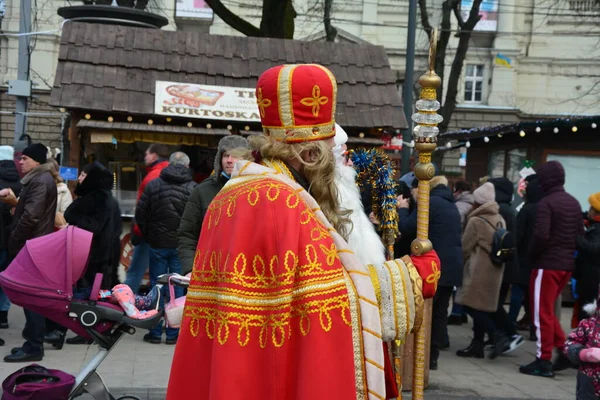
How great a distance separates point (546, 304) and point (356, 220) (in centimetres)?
447

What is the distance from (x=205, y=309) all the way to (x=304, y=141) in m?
0.68

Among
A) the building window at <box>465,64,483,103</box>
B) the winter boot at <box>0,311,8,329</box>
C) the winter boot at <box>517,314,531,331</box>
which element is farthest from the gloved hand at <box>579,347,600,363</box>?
the building window at <box>465,64,483,103</box>

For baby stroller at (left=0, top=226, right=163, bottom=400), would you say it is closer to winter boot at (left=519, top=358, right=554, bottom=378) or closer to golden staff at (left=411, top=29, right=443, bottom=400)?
golden staff at (left=411, top=29, right=443, bottom=400)

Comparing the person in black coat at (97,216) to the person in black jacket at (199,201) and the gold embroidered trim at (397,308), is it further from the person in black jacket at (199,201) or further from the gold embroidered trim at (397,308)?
the gold embroidered trim at (397,308)

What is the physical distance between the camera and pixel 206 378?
2.76 m

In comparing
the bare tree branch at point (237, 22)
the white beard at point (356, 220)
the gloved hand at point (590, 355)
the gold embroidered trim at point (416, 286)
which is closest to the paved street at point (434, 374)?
the gloved hand at point (590, 355)

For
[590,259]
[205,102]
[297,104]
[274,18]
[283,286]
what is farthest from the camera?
[274,18]

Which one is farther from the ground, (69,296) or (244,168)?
(244,168)

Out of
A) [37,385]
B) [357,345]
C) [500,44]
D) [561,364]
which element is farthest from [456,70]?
[357,345]

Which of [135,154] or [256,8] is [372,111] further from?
[256,8]

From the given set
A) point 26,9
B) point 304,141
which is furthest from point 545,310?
point 26,9

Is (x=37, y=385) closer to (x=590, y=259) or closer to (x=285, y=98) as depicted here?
(x=285, y=98)

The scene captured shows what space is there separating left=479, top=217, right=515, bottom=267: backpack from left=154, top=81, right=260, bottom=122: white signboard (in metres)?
3.76

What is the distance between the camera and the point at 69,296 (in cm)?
529
